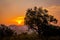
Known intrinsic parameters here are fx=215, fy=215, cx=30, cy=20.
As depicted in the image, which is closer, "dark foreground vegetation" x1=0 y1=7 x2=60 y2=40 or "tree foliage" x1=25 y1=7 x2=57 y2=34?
"dark foreground vegetation" x1=0 y1=7 x2=60 y2=40

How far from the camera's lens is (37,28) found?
38.0 feet

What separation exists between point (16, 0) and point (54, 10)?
2.17 metres

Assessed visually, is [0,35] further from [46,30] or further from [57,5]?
[57,5]

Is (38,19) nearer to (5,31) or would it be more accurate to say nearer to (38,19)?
(38,19)

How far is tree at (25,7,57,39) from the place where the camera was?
38.6ft

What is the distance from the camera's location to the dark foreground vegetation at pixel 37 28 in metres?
11.2

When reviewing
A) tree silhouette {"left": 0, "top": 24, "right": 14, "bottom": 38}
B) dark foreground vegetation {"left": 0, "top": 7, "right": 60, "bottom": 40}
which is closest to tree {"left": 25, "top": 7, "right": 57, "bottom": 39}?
dark foreground vegetation {"left": 0, "top": 7, "right": 60, "bottom": 40}

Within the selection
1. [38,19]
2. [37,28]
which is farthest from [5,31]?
[38,19]

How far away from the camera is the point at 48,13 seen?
12062 millimetres

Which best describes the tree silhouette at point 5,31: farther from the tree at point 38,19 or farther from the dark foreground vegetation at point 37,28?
the tree at point 38,19

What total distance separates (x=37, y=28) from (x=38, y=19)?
0.78 meters

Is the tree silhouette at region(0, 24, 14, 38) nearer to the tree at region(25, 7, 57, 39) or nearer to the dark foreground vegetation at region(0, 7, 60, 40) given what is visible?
the dark foreground vegetation at region(0, 7, 60, 40)

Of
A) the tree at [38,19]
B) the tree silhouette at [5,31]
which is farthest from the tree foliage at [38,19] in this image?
Result: the tree silhouette at [5,31]

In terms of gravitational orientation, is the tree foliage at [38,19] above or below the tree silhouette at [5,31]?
above
